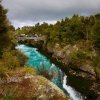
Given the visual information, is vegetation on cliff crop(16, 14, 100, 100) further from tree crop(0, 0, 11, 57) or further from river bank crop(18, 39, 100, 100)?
tree crop(0, 0, 11, 57)

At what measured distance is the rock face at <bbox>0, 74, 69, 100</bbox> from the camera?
20750 millimetres

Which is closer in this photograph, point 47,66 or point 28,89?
point 28,89

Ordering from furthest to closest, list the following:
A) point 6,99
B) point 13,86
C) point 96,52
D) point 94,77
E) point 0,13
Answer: point 96,52 → point 94,77 → point 0,13 → point 13,86 → point 6,99

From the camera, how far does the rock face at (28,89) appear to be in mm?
20750

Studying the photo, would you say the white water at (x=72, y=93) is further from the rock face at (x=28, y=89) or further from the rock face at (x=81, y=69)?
the rock face at (x=28, y=89)

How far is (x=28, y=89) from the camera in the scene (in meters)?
21.2

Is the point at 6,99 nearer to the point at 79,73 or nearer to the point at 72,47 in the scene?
the point at 79,73

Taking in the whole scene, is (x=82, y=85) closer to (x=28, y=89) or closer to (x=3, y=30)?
(x=3, y=30)

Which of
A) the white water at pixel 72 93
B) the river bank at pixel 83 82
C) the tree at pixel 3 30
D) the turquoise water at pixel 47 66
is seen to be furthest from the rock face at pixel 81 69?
the tree at pixel 3 30

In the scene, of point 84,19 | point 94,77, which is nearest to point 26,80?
point 94,77

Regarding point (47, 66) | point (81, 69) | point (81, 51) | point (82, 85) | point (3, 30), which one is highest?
point (3, 30)

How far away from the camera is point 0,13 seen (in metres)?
39.0

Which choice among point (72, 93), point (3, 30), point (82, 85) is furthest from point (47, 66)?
point (3, 30)

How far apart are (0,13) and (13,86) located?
62.8 ft
